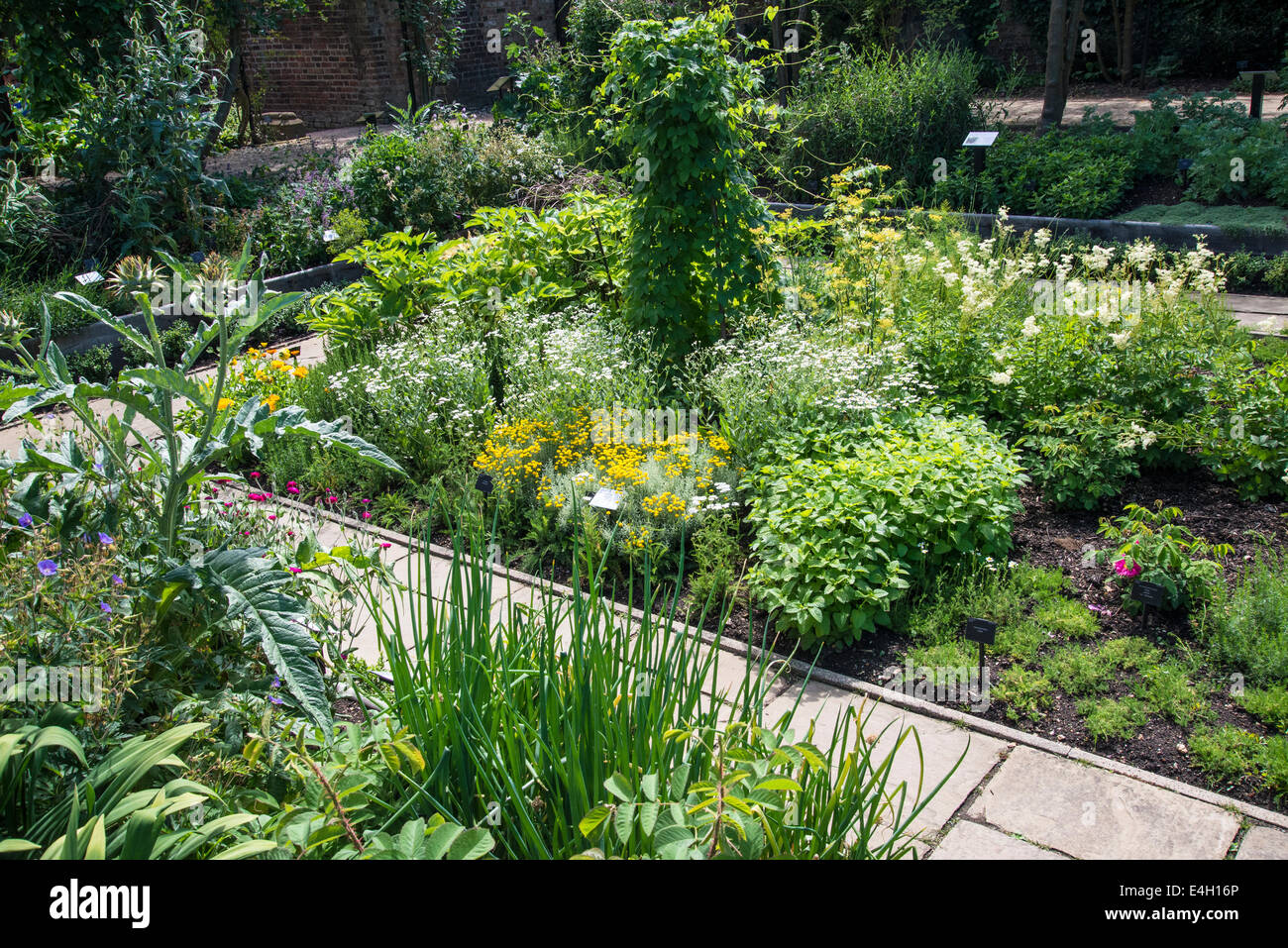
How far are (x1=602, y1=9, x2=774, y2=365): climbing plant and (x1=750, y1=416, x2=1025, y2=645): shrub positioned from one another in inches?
61.3

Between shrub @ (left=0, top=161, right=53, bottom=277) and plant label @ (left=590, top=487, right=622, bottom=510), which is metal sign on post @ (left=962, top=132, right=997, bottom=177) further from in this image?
shrub @ (left=0, top=161, right=53, bottom=277)

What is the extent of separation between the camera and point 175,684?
2455 mm

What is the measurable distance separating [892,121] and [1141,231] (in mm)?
2950

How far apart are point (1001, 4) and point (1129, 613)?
17726mm

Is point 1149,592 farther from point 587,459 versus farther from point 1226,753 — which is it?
point 587,459

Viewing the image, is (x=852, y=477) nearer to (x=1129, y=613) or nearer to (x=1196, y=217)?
(x=1129, y=613)

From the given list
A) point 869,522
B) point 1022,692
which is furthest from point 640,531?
point 1022,692

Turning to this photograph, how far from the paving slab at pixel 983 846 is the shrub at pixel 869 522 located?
98 cm

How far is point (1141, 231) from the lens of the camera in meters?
8.26

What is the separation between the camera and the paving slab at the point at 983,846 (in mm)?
2686

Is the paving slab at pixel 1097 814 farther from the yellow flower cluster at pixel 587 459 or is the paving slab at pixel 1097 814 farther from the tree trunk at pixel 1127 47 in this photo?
the tree trunk at pixel 1127 47

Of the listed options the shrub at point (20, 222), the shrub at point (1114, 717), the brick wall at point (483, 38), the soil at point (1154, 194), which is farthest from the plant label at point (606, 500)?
the brick wall at point (483, 38)

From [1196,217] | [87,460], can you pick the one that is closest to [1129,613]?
[87,460]

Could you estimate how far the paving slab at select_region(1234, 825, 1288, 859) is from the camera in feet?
8.64
